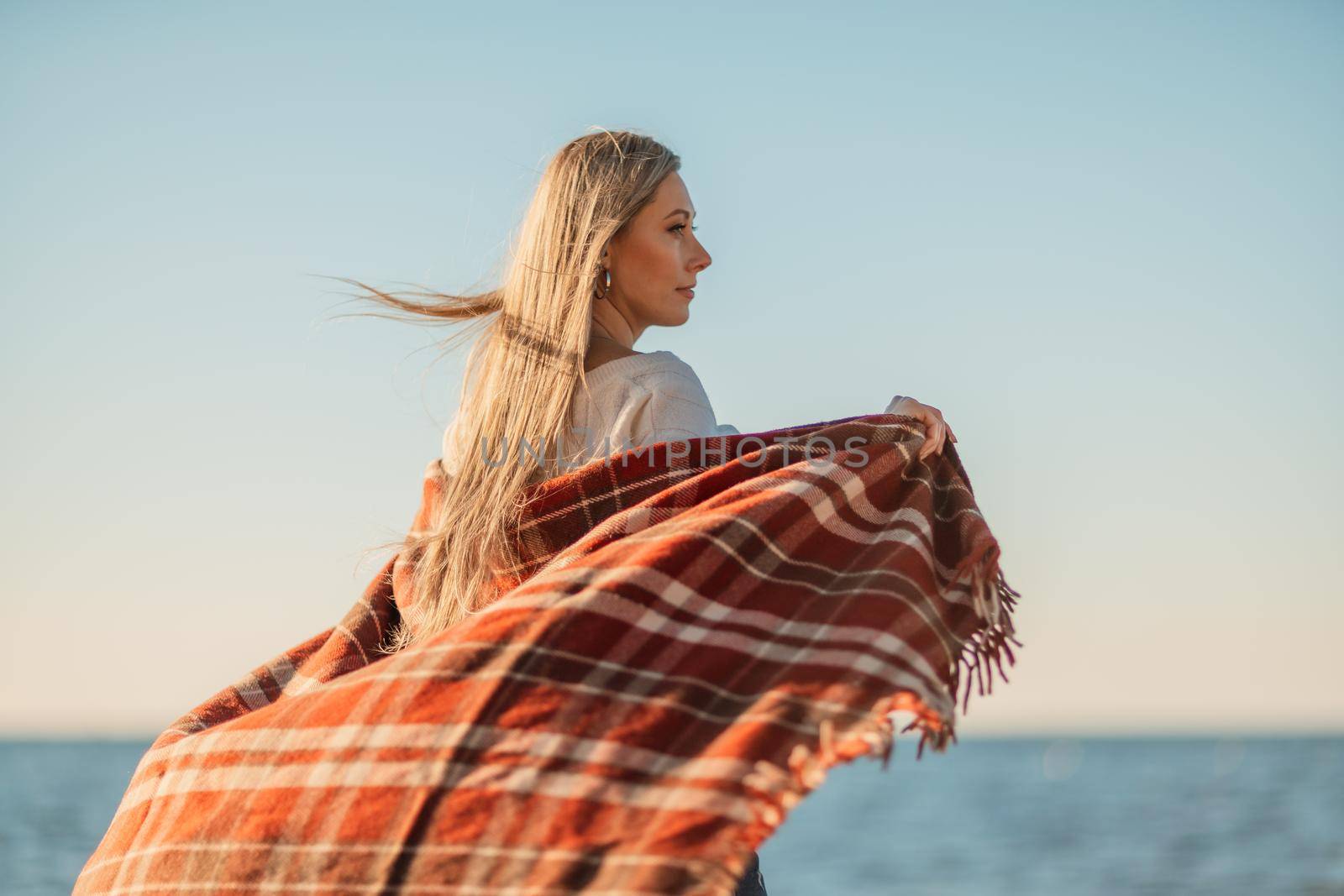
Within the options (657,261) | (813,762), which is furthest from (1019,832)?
(813,762)

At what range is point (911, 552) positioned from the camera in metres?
2.39

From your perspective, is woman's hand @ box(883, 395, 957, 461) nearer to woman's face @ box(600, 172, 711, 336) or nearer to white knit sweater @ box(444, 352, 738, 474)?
white knit sweater @ box(444, 352, 738, 474)

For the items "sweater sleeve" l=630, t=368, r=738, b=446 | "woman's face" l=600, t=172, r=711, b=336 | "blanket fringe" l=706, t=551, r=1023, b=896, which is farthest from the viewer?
"woman's face" l=600, t=172, r=711, b=336

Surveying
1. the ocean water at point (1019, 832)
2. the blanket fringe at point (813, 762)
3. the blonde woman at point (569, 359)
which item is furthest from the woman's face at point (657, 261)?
the ocean water at point (1019, 832)

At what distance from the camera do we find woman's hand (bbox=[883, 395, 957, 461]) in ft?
8.61

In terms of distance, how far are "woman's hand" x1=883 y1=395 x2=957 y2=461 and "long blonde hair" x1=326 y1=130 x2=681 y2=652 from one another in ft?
2.09

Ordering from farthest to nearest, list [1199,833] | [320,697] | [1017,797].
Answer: [1017,797], [1199,833], [320,697]

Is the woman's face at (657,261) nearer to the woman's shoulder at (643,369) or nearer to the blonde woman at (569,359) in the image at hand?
the blonde woman at (569,359)

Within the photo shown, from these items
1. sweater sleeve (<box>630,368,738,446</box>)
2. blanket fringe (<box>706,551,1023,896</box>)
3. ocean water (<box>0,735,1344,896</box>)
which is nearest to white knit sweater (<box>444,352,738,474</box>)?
sweater sleeve (<box>630,368,738,446</box>)

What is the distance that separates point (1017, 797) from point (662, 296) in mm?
30878

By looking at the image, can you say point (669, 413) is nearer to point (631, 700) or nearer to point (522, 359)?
point (522, 359)

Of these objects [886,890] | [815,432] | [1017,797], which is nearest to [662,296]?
[815,432]

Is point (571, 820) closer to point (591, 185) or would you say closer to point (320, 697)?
point (320, 697)

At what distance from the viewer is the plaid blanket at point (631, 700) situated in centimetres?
197
